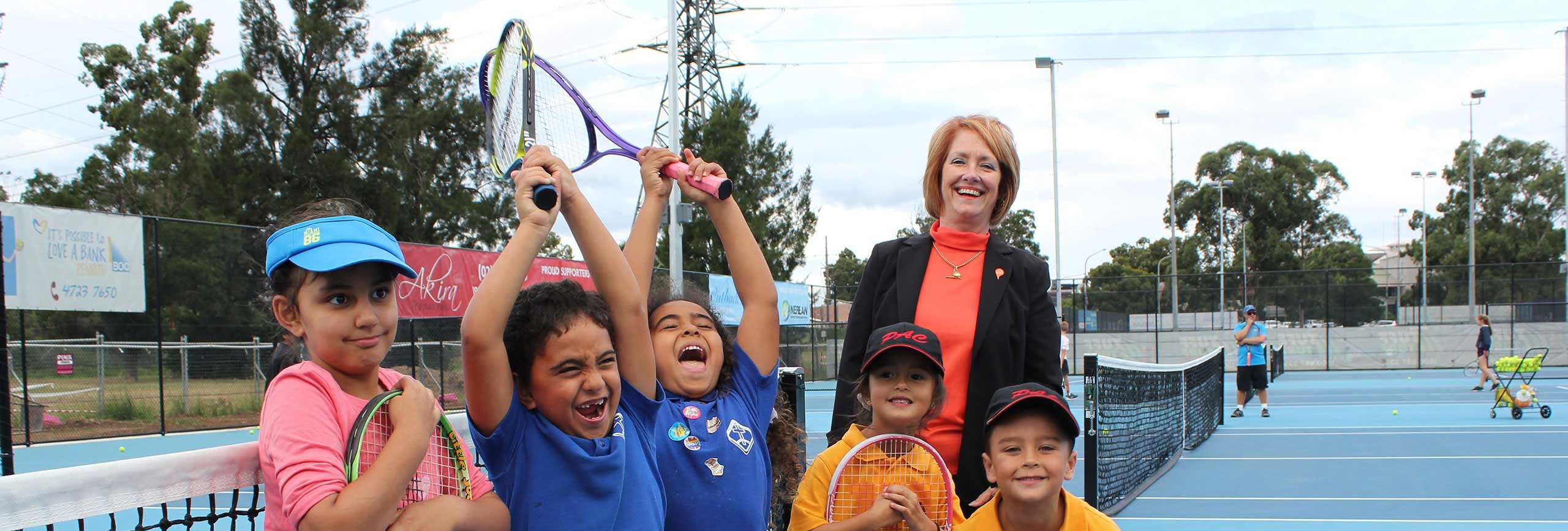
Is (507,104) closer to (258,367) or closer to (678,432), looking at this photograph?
(678,432)

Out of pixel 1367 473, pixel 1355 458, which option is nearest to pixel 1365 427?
pixel 1355 458

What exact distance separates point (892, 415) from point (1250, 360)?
13563 mm

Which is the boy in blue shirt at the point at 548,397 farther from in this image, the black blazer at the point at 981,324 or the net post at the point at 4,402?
the net post at the point at 4,402

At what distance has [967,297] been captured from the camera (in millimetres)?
2744

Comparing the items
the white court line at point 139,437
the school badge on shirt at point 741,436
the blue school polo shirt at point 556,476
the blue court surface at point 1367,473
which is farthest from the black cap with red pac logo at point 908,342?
the white court line at point 139,437

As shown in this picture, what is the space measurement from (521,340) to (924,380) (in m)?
0.96

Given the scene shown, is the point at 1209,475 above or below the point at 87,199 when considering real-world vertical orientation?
below

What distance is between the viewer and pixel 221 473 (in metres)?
2.26

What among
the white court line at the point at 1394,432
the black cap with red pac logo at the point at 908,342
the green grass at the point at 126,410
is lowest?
the white court line at the point at 1394,432

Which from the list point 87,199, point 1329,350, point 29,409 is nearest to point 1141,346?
point 1329,350

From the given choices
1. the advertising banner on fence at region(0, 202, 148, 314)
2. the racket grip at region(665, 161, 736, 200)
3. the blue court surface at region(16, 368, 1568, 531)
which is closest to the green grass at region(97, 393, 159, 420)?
the blue court surface at region(16, 368, 1568, 531)

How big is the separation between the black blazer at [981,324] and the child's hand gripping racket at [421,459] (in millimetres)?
1056

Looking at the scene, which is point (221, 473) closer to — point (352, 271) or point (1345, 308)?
point (352, 271)

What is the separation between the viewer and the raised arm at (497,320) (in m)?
2.03
